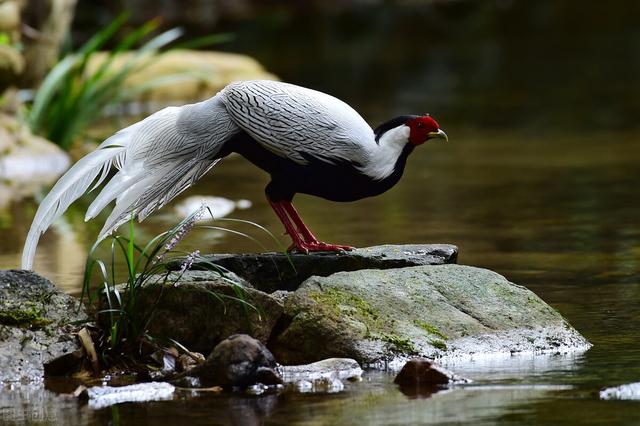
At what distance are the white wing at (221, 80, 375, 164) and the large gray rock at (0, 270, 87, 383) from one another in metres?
1.16

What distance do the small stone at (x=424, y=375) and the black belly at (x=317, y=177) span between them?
50.1 inches

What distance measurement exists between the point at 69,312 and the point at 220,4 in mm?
34551

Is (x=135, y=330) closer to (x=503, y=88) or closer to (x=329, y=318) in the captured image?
(x=329, y=318)

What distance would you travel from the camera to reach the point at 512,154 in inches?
563

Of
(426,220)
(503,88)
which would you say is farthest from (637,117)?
(426,220)

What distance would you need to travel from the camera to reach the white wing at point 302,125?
6.34m

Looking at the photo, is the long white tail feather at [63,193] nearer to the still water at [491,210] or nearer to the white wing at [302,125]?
the white wing at [302,125]

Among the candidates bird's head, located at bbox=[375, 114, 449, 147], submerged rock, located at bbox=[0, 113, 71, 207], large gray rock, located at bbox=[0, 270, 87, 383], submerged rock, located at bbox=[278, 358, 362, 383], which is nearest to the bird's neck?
bird's head, located at bbox=[375, 114, 449, 147]

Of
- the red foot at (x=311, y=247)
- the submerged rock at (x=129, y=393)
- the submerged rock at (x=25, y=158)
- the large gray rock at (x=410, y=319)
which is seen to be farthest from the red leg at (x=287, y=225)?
the submerged rock at (x=25, y=158)

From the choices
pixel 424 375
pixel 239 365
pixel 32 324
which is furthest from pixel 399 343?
pixel 32 324

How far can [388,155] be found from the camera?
6391 mm

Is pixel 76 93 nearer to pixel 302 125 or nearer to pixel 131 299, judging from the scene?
pixel 302 125

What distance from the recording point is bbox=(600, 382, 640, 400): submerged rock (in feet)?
16.2

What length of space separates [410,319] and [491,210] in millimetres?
4786
